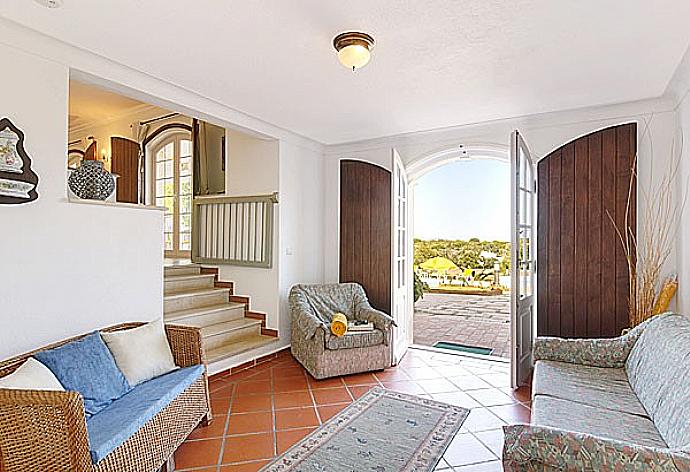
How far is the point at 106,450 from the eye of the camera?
6.38 ft

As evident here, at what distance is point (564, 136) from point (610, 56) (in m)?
1.44

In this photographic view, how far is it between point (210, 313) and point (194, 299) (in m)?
0.30

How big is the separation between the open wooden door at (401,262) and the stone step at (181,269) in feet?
8.56

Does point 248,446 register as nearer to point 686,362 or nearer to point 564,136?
point 686,362

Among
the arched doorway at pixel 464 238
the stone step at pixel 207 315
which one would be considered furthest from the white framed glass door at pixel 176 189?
the arched doorway at pixel 464 238

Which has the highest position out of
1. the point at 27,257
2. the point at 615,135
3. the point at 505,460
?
the point at 615,135

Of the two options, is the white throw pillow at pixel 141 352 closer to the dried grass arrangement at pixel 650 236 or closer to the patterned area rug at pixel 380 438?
the patterned area rug at pixel 380 438

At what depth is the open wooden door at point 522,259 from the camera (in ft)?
13.0

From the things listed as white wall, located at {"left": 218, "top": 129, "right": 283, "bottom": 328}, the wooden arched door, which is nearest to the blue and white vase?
white wall, located at {"left": 218, "top": 129, "right": 283, "bottom": 328}

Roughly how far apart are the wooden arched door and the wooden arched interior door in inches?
71.1

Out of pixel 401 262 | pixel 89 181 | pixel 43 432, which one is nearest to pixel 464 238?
pixel 401 262

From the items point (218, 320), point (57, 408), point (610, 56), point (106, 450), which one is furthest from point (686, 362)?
point (218, 320)

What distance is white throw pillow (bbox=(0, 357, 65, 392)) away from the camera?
6.51ft

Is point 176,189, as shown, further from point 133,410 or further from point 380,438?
point 380,438
